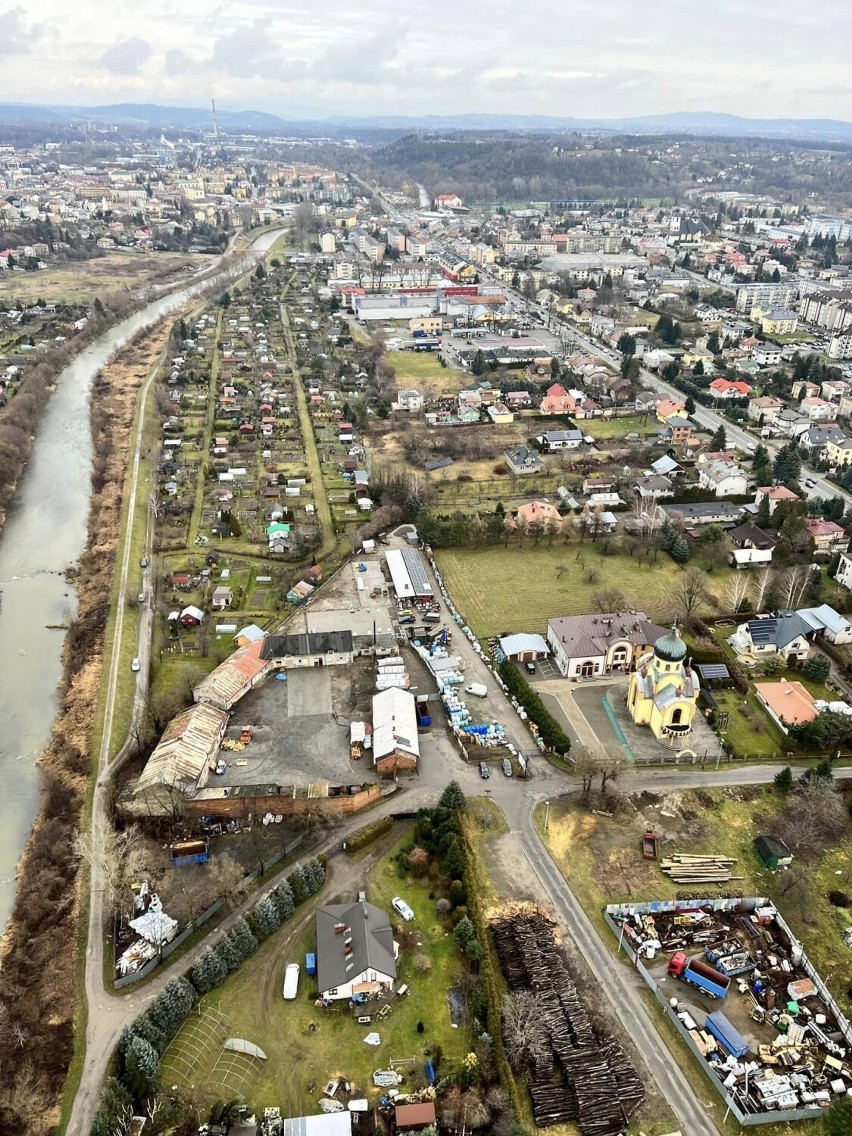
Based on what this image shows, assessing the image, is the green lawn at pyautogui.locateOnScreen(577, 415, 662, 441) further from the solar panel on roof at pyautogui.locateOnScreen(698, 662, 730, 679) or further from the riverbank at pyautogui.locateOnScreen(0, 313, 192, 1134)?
the riverbank at pyautogui.locateOnScreen(0, 313, 192, 1134)

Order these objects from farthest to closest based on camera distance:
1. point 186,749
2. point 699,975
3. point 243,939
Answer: point 186,749 < point 243,939 < point 699,975

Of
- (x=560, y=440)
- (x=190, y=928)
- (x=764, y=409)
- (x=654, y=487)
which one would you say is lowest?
(x=190, y=928)

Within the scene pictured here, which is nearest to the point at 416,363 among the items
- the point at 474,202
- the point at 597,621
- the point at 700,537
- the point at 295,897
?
the point at 700,537

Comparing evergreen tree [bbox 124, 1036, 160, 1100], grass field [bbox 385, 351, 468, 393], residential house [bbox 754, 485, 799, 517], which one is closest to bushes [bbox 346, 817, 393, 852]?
evergreen tree [bbox 124, 1036, 160, 1100]

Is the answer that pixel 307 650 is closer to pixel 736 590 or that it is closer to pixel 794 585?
pixel 736 590

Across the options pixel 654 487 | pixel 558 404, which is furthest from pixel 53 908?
pixel 558 404

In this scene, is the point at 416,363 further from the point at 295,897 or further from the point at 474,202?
the point at 474,202

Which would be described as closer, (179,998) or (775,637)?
(179,998)
